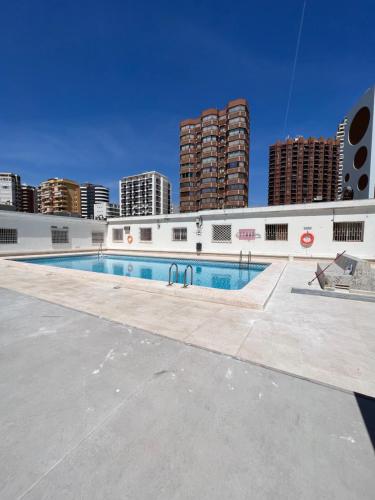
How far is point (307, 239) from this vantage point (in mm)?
13742

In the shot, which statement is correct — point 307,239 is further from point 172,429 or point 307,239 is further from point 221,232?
point 172,429

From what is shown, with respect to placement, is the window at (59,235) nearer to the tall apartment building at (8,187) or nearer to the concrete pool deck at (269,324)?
the concrete pool deck at (269,324)

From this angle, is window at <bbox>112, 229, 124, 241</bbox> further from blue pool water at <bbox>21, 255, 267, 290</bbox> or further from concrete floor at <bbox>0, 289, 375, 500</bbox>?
concrete floor at <bbox>0, 289, 375, 500</bbox>

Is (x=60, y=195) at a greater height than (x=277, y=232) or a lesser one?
greater

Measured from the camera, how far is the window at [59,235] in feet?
62.3

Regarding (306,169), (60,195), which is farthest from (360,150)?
(60,195)

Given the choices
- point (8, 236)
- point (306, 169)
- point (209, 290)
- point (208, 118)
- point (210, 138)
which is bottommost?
point (209, 290)

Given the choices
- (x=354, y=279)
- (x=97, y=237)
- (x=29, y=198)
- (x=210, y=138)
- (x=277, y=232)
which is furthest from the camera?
(x=29, y=198)

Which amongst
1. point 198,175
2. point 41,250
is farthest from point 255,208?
point 198,175

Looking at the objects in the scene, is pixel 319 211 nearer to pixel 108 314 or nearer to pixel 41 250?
pixel 108 314

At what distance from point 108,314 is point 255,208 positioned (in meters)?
13.3

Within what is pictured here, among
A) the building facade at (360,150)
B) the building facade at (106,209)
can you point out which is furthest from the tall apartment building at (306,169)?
the building facade at (106,209)

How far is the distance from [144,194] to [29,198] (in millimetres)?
48398

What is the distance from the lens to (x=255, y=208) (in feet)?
49.8
